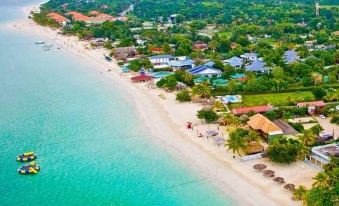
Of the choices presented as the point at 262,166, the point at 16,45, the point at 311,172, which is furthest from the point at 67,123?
the point at 16,45

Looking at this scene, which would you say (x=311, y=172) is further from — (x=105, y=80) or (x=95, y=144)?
(x=105, y=80)

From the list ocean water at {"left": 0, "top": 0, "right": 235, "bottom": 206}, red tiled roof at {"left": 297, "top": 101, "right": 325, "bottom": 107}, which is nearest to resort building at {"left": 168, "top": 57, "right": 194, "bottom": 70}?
ocean water at {"left": 0, "top": 0, "right": 235, "bottom": 206}

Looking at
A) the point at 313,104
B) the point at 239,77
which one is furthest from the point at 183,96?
the point at 313,104

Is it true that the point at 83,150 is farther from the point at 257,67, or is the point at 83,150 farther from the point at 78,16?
the point at 78,16

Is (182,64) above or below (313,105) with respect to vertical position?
below

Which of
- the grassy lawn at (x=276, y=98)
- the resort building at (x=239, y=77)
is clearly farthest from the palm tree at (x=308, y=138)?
the resort building at (x=239, y=77)

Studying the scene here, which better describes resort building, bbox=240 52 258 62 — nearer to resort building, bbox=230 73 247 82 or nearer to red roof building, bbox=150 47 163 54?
resort building, bbox=230 73 247 82
